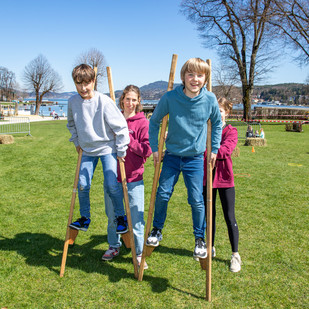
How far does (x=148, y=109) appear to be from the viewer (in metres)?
52.9

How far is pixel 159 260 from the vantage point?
4.42 meters

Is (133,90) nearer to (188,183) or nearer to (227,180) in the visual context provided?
(188,183)

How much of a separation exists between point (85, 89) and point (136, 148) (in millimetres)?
958

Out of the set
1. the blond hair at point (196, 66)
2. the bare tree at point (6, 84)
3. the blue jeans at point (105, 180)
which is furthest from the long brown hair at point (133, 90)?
the bare tree at point (6, 84)

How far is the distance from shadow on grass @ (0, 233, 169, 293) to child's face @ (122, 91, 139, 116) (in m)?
2.09

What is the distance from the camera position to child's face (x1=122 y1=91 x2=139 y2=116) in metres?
4.16

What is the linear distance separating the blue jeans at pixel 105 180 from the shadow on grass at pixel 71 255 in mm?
702

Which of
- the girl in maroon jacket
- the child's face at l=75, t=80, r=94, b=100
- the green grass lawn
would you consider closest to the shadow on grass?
the green grass lawn

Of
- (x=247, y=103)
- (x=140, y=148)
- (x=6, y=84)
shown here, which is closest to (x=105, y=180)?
(x=140, y=148)

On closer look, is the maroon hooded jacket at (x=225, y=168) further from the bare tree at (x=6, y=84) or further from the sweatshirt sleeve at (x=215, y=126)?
the bare tree at (x=6, y=84)

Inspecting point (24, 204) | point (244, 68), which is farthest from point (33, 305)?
point (244, 68)

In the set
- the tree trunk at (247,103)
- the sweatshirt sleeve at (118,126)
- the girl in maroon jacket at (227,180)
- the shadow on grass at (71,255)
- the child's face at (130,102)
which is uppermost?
the tree trunk at (247,103)

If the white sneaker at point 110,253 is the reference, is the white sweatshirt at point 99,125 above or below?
above

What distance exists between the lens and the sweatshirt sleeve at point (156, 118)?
356 centimetres
